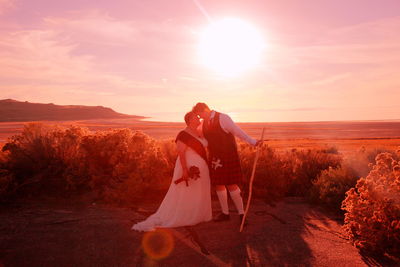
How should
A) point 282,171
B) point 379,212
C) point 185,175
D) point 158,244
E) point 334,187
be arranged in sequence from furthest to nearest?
point 282,171 < point 334,187 < point 185,175 < point 158,244 < point 379,212

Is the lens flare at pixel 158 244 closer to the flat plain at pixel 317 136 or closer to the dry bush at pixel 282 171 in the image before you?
the flat plain at pixel 317 136

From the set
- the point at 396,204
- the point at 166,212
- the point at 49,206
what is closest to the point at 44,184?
the point at 49,206

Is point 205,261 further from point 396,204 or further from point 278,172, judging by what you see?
point 278,172

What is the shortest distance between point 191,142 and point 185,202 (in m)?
1.10

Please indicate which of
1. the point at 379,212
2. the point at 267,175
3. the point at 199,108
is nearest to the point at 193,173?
the point at 199,108

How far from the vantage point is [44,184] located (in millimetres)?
8070

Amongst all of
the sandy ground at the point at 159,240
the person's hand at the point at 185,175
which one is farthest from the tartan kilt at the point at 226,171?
the sandy ground at the point at 159,240

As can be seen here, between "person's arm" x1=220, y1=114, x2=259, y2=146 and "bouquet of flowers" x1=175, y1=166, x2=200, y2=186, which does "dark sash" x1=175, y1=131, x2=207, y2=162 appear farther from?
"person's arm" x1=220, y1=114, x2=259, y2=146

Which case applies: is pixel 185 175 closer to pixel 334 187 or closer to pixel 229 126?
pixel 229 126

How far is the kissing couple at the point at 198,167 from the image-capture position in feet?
18.7

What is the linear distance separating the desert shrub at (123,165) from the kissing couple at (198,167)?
5.93ft

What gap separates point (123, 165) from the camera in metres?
7.75

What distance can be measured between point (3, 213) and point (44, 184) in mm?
1458

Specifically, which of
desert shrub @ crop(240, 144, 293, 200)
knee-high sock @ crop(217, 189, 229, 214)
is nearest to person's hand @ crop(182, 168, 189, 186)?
knee-high sock @ crop(217, 189, 229, 214)
